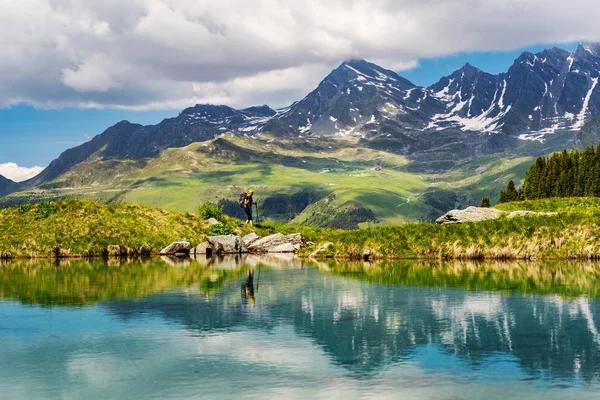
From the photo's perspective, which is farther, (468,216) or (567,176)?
(567,176)

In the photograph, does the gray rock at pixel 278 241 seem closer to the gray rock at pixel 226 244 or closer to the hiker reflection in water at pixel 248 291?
the gray rock at pixel 226 244

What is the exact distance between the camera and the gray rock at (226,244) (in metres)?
86.6

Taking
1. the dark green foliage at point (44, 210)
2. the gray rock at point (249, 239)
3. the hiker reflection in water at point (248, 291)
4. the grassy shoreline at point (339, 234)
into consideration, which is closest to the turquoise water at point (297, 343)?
the hiker reflection in water at point (248, 291)

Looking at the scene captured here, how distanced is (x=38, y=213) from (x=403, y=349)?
72445mm

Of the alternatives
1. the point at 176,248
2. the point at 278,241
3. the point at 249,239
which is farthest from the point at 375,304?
the point at 249,239

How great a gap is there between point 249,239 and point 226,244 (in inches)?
163

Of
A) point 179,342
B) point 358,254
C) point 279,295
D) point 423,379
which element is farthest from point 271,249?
point 423,379

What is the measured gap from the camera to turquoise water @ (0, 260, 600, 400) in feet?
70.1

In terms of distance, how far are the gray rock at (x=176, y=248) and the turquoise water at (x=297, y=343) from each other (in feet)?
118

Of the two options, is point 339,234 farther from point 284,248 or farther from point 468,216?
point 468,216

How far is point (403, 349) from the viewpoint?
26.5 metres

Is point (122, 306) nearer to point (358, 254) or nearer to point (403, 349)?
point (403, 349)

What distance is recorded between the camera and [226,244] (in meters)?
86.6

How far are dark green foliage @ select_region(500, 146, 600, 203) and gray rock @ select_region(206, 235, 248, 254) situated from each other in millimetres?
103550
